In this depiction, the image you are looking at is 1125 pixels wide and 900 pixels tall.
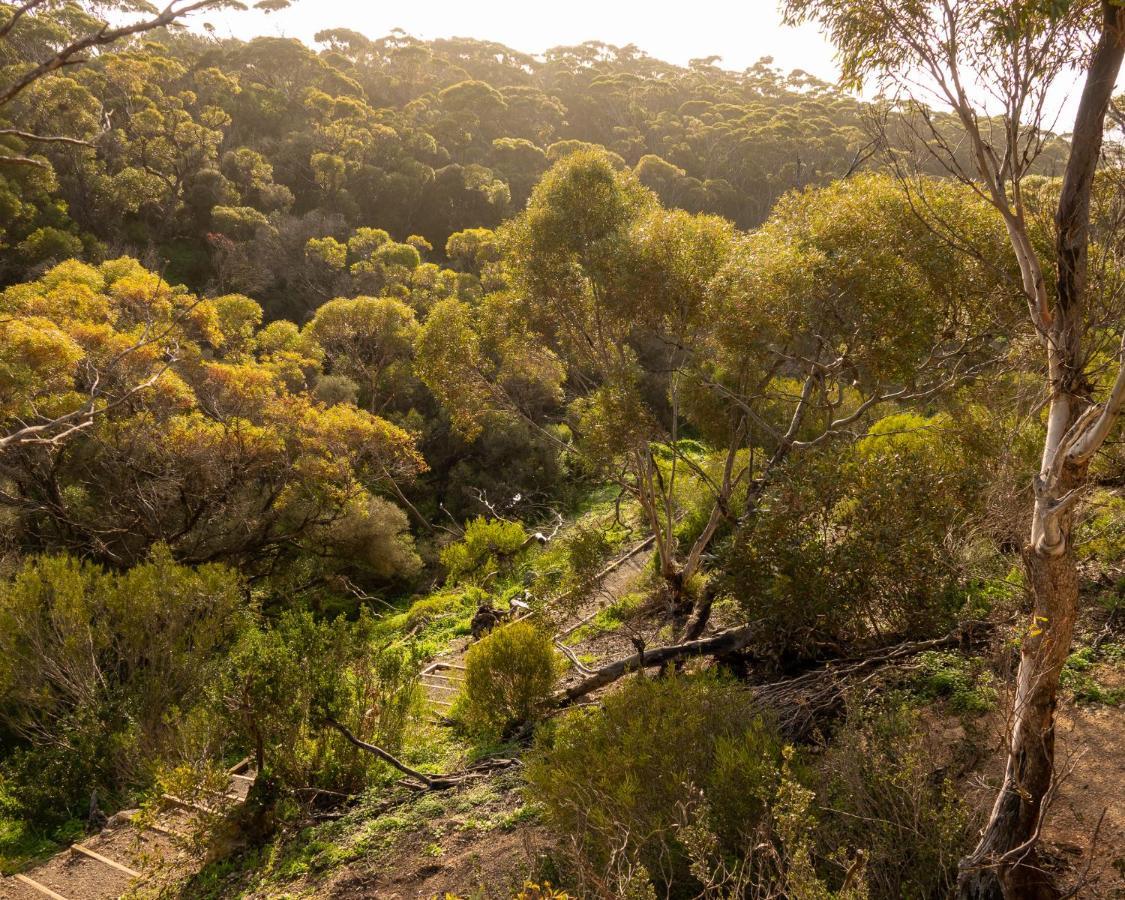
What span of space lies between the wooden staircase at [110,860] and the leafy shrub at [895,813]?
4928mm

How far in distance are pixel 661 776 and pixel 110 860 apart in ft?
17.2

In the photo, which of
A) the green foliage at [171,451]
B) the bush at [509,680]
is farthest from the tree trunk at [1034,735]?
the green foliage at [171,451]

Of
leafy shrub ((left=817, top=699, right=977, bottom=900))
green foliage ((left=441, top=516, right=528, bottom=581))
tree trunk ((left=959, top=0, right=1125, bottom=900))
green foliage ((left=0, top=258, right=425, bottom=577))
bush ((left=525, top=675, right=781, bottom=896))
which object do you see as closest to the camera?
tree trunk ((left=959, top=0, right=1125, bottom=900))

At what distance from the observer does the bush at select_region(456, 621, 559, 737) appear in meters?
7.84

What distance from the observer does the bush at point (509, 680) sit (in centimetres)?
784

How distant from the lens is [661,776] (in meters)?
4.59

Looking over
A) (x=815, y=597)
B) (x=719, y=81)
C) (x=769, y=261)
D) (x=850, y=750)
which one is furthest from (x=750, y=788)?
(x=719, y=81)

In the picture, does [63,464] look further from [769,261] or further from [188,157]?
[188,157]

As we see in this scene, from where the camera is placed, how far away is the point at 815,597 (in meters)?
6.35

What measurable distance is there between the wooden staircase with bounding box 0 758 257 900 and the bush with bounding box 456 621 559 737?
249 cm

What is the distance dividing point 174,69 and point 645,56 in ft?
146

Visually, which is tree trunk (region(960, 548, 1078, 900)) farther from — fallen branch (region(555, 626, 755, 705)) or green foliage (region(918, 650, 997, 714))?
fallen branch (region(555, 626, 755, 705))

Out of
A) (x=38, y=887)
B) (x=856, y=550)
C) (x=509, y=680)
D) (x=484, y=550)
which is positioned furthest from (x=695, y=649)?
(x=484, y=550)

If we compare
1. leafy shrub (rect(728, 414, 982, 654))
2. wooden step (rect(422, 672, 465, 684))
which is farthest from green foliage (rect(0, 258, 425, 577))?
leafy shrub (rect(728, 414, 982, 654))
